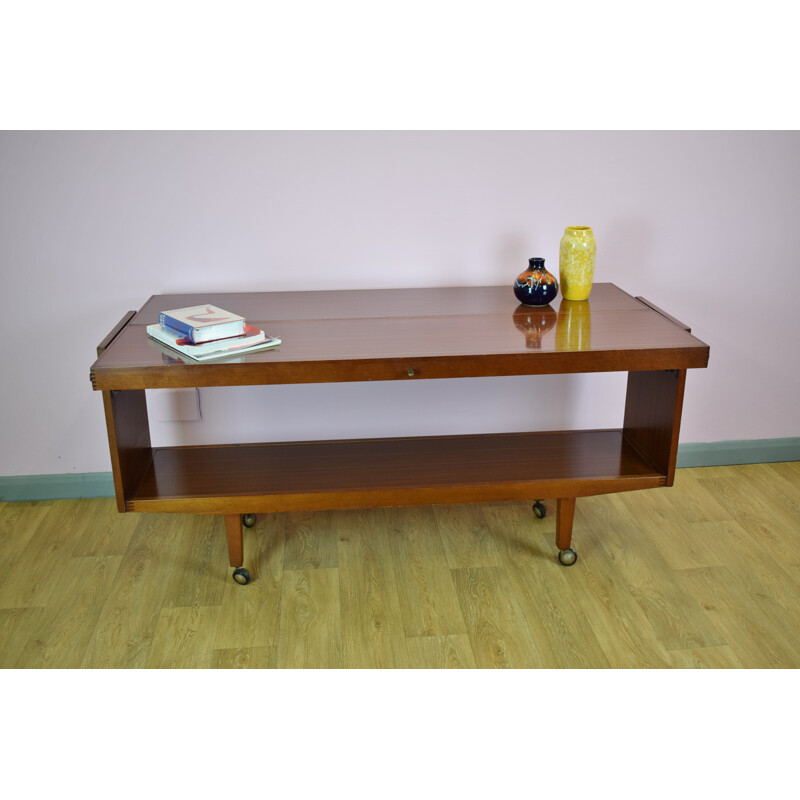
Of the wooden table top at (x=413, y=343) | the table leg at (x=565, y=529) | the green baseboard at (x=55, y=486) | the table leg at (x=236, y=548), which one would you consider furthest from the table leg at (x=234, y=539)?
the table leg at (x=565, y=529)

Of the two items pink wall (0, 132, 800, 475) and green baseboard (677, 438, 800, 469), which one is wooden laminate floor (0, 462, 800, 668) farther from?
pink wall (0, 132, 800, 475)

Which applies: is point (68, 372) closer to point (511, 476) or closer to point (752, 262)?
point (511, 476)

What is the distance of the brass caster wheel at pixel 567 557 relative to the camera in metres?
2.36

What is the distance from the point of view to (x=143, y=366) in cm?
193

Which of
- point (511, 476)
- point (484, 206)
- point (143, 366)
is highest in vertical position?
→ point (484, 206)

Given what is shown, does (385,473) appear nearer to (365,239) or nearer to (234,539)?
(234,539)

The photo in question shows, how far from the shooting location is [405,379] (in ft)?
7.52

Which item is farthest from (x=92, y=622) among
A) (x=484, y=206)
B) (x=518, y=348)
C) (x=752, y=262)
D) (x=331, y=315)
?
(x=752, y=262)

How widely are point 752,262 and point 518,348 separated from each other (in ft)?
3.88

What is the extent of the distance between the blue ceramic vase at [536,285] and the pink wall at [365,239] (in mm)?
91

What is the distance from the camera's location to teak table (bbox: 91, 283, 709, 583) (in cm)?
200

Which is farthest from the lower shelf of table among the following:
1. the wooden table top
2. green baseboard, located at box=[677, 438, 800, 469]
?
green baseboard, located at box=[677, 438, 800, 469]

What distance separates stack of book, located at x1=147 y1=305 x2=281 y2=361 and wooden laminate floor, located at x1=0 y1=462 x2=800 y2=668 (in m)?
0.70

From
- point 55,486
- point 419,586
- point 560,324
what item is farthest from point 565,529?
point 55,486
